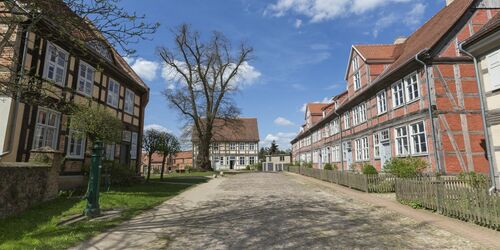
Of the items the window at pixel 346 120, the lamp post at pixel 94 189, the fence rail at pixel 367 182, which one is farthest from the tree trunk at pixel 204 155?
the lamp post at pixel 94 189

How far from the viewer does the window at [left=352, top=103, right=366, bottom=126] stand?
23580 millimetres

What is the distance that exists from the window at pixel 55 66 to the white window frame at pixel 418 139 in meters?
16.8

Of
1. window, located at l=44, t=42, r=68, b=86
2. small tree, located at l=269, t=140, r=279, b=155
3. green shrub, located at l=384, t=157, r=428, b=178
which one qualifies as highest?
small tree, located at l=269, t=140, r=279, b=155

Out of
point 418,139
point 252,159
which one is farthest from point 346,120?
point 252,159

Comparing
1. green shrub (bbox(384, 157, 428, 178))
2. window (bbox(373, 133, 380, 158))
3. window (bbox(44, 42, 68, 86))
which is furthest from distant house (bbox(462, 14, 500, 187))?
window (bbox(44, 42, 68, 86))

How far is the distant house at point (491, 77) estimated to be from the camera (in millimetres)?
10359

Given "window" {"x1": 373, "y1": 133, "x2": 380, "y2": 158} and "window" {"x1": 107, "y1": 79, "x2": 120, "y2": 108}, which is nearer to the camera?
"window" {"x1": 107, "y1": 79, "x2": 120, "y2": 108}

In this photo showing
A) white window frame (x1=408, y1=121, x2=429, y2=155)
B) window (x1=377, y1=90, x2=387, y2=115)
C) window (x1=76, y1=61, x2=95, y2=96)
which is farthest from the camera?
window (x1=377, y1=90, x2=387, y2=115)

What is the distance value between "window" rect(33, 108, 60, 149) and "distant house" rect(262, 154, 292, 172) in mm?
49997

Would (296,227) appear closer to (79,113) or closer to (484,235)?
(484,235)

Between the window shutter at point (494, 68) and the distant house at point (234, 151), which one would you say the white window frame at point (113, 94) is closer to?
the window shutter at point (494, 68)

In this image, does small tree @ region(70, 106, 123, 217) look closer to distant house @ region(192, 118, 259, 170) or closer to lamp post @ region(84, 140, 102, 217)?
lamp post @ region(84, 140, 102, 217)

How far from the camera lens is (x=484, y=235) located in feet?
20.9

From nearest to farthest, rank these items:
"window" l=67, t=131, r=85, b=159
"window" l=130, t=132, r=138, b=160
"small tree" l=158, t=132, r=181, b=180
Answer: "window" l=67, t=131, r=85, b=159 < "small tree" l=158, t=132, r=181, b=180 < "window" l=130, t=132, r=138, b=160
